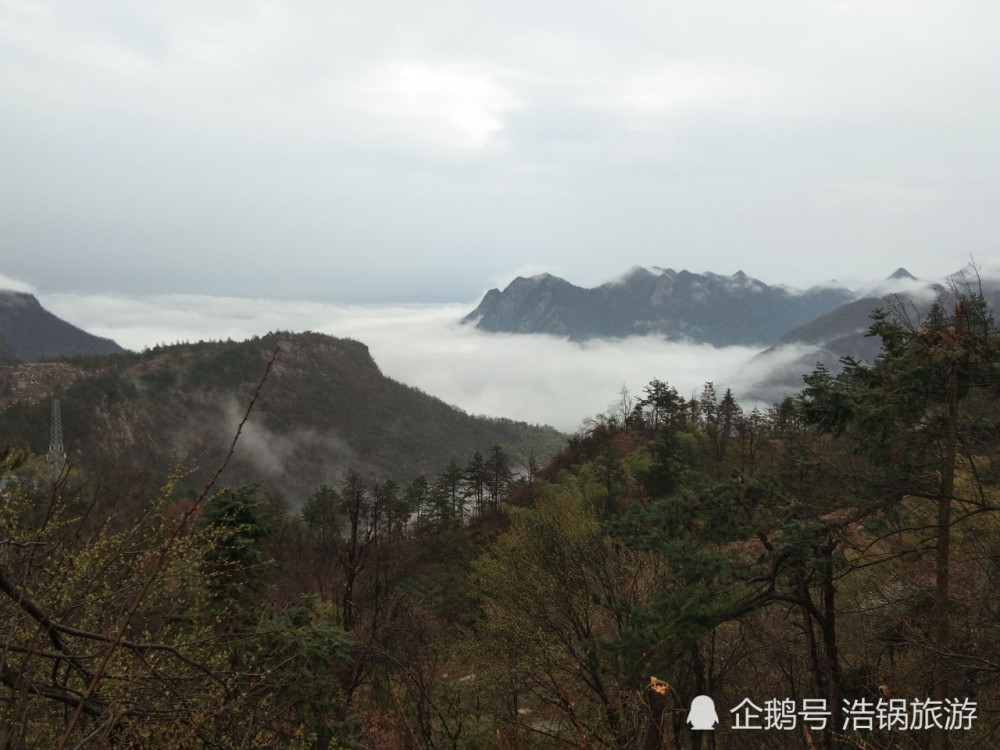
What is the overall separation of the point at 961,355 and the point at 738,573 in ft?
13.1

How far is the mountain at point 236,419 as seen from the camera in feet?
422

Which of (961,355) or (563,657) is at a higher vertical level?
(961,355)

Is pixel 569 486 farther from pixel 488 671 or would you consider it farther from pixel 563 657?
pixel 563 657

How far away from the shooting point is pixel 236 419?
169625 mm

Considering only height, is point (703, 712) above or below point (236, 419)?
above

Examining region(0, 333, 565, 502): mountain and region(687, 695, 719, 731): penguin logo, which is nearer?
region(687, 695, 719, 731): penguin logo

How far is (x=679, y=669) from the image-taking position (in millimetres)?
10844

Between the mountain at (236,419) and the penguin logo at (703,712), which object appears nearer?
the penguin logo at (703,712)


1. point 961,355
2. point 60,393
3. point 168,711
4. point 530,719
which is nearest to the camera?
point 168,711

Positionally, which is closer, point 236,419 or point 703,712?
point 703,712

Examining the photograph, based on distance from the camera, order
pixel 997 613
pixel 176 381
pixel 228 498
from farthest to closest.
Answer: pixel 176 381
pixel 228 498
pixel 997 613

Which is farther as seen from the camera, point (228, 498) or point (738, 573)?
point (228, 498)

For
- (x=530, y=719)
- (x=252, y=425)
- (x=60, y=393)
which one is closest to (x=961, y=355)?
(x=530, y=719)

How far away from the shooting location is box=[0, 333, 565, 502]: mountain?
129 metres
